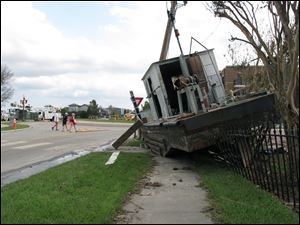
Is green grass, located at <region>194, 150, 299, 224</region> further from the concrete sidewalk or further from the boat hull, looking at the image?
the boat hull

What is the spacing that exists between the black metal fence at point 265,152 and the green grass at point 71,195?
2.27 metres

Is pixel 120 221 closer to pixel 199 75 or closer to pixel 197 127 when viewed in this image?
pixel 197 127

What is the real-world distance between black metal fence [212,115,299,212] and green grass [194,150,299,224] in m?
0.25

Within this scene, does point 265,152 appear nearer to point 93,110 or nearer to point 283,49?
point 283,49

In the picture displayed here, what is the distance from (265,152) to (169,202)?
2.80 m

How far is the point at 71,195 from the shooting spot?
8.70 metres

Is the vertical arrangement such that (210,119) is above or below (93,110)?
below

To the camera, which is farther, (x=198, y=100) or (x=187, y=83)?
(x=198, y=100)

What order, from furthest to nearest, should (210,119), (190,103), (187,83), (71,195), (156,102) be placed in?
(156,102) → (190,103) → (187,83) → (210,119) → (71,195)

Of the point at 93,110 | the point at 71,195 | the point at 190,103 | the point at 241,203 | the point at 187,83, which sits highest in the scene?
the point at 93,110

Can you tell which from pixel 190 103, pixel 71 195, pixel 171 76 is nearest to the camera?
pixel 71 195

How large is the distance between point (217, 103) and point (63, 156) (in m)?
6.24

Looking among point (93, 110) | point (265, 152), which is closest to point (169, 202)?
point (265, 152)

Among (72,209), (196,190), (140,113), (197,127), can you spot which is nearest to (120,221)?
(72,209)
